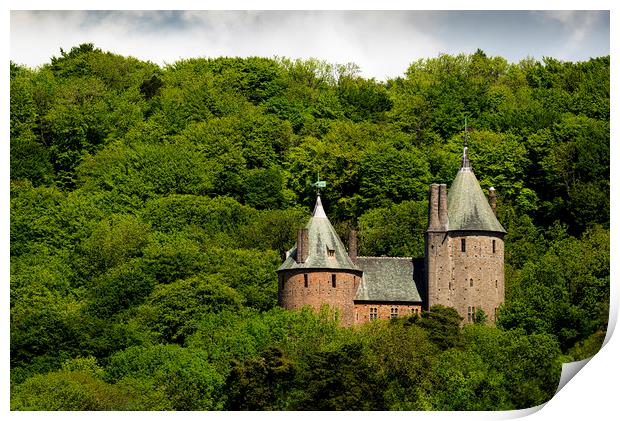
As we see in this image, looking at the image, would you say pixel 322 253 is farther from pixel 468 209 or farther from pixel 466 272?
pixel 468 209

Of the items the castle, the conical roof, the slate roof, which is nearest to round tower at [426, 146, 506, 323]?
the castle

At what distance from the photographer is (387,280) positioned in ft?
250

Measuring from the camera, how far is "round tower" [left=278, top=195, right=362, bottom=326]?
243ft

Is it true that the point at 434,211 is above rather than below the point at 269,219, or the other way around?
above

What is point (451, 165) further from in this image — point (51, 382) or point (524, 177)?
point (51, 382)

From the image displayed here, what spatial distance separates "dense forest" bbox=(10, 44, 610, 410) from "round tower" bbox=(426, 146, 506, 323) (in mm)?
1123

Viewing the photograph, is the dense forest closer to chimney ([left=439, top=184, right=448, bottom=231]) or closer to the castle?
the castle

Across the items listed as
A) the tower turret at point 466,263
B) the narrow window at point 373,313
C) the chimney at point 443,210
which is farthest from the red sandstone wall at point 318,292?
the chimney at point 443,210

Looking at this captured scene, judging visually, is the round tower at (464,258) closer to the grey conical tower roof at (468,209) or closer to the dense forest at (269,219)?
the grey conical tower roof at (468,209)

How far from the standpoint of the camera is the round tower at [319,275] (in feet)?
243

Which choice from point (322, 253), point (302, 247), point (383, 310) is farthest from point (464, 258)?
point (302, 247)

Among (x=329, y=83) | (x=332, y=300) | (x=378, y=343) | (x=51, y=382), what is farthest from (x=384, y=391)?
(x=329, y=83)

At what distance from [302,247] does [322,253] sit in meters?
0.94

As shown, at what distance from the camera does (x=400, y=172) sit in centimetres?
10100
